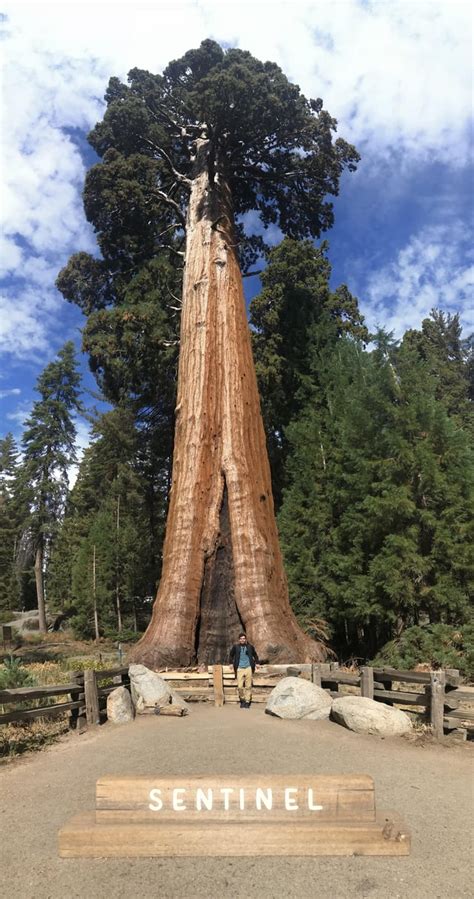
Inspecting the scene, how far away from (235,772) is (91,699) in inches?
134

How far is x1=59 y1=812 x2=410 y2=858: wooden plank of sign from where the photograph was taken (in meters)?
3.22

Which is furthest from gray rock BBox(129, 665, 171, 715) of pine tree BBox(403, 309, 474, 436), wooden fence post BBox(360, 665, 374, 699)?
pine tree BBox(403, 309, 474, 436)

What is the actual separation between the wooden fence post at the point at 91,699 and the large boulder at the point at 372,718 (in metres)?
3.35

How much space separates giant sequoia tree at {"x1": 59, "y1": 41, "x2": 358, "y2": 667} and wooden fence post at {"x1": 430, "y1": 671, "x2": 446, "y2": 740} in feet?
12.0

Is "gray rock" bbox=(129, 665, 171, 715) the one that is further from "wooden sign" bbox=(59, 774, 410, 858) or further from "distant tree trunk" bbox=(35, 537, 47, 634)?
"distant tree trunk" bbox=(35, 537, 47, 634)

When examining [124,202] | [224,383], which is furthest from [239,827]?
[124,202]

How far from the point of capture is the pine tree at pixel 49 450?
35250 millimetres

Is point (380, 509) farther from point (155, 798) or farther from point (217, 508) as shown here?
point (155, 798)

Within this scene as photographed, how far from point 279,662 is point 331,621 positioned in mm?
5587

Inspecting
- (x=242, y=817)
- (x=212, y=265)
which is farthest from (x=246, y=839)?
(x=212, y=265)

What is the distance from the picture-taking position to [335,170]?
17.6 m

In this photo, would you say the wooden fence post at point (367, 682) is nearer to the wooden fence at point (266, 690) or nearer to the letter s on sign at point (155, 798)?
the wooden fence at point (266, 690)

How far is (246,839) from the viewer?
127 inches

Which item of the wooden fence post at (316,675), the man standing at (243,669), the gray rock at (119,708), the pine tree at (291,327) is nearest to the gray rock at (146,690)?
the gray rock at (119,708)
